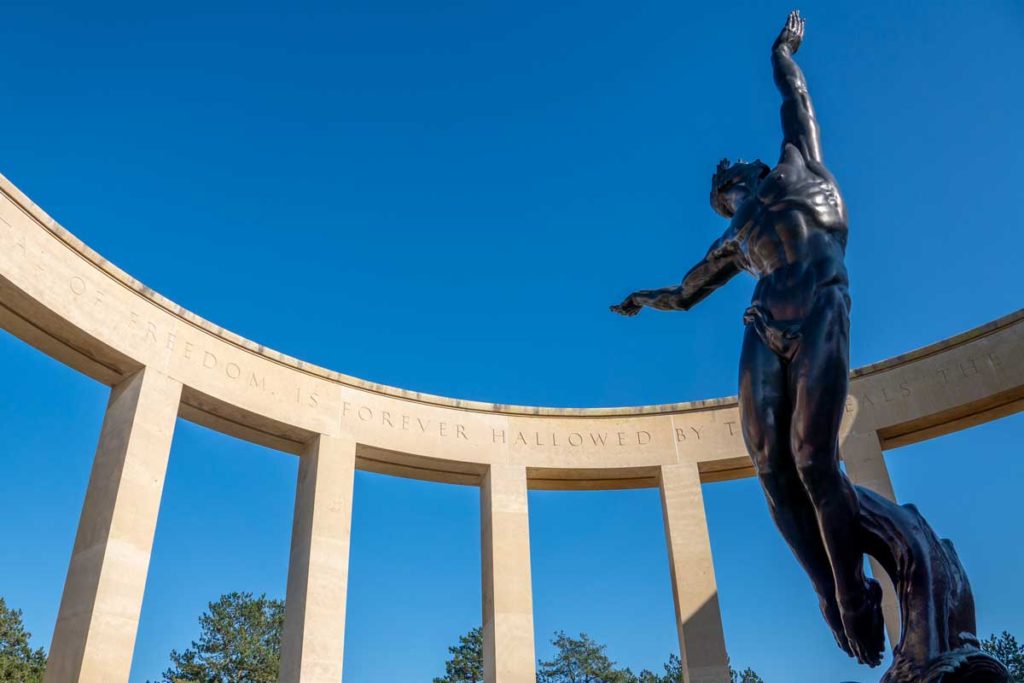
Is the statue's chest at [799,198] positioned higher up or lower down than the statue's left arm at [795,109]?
lower down

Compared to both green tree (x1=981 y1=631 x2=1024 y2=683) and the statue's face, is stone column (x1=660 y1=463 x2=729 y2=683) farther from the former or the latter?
green tree (x1=981 y1=631 x2=1024 y2=683)

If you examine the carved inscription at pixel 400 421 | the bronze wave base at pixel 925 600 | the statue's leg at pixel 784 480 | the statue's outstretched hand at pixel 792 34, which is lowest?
the bronze wave base at pixel 925 600

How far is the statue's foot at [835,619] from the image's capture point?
6453 millimetres

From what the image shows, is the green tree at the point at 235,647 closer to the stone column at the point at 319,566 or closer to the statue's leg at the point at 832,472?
the stone column at the point at 319,566

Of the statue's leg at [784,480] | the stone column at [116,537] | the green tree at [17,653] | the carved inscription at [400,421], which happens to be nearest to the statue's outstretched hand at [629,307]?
the statue's leg at [784,480]

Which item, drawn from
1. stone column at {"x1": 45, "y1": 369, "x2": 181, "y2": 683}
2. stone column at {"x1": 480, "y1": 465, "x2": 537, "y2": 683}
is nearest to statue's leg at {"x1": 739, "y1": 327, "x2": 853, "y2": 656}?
stone column at {"x1": 45, "y1": 369, "x2": 181, "y2": 683}

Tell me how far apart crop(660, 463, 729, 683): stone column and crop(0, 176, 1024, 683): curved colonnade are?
0.05 meters

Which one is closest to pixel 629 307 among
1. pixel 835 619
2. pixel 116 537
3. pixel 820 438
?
pixel 820 438

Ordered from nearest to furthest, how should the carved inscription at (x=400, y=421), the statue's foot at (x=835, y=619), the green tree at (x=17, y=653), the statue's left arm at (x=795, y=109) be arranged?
the statue's foot at (x=835, y=619), the statue's left arm at (x=795, y=109), the carved inscription at (x=400, y=421), the green tree at (x=17, y=653)

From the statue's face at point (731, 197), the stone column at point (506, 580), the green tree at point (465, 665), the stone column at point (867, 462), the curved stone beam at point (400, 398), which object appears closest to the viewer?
the statue's face at point (731, 197)

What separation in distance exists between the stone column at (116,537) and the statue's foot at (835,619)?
1506 cm

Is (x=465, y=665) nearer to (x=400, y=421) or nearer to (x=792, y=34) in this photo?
(x=400, y=421)

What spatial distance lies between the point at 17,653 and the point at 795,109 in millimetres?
57482

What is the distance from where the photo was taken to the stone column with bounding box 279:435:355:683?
1936 cm
